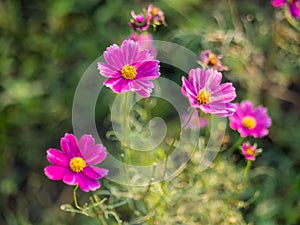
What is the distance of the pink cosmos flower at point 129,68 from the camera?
0.90 meters

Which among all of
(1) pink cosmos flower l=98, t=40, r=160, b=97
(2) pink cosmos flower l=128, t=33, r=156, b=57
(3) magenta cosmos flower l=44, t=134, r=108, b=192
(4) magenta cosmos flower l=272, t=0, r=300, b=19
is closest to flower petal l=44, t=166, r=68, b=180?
(3) magenta cosmos flower l=44, t=134, r=108, b=192

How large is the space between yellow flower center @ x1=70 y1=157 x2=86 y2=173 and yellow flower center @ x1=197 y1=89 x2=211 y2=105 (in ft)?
0.78

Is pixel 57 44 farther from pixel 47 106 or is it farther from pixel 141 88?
pixel 141 88

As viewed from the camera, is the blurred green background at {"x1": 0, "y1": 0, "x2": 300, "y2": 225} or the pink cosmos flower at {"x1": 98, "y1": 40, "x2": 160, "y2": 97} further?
the blurred green background at {"x1": 0, "y1": 0, "x2": 300, "y2": 225}

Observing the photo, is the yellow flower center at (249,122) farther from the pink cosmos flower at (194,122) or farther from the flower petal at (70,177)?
the flower petal at (70,177)

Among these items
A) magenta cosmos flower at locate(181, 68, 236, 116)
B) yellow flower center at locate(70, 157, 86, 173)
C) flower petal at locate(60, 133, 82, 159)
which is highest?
magenta cosmos flower at locate(181, 68, 236, 116)

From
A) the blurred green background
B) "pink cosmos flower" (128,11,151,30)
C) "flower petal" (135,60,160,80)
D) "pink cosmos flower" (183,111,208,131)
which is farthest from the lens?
the blurred green background

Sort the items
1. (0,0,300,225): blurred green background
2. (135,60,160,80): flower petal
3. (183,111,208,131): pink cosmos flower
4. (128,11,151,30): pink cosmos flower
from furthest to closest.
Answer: (0,0,300,225): blurred green background, (183,111,208,131): pink cosmos flower, (128,11,151,30): pink cosmos flower, (135,60,160,80): flower petal

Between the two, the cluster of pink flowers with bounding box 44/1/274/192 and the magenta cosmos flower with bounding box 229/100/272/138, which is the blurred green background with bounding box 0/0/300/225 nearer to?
the magenta cosmos flower with bounding box 229/100/272/138

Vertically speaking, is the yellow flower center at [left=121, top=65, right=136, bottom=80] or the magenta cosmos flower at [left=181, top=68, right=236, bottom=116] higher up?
the yellow flower center at [left=121, top=65, right=136, bottom=80]

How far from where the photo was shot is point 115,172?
1.34 metres

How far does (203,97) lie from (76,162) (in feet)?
0.84

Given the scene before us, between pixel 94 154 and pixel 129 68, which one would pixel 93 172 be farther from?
pixel 129 68

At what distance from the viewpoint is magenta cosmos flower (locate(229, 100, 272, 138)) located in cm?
113
